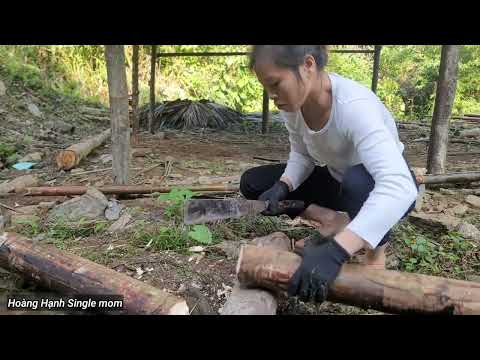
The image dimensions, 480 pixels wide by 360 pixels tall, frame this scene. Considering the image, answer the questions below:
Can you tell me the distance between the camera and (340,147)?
2.17 m

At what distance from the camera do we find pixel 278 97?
6.24 feet

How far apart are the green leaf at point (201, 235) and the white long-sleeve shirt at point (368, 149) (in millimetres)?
875

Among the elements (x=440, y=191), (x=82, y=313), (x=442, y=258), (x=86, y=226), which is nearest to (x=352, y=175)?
(x=442, y=258)

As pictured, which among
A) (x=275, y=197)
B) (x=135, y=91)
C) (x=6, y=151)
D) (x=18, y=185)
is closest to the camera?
(x=275, y=197)

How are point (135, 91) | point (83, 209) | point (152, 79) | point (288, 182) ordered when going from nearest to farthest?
point (288, 182) < point (83, 209) < point (135, 91) < point (152, 79)

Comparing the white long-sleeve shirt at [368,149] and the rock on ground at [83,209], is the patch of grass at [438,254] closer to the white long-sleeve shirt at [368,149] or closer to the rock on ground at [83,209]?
the white long-sleeve shirt at [368,149]

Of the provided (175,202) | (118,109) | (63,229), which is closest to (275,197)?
(175,202)

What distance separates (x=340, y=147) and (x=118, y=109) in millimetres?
2231

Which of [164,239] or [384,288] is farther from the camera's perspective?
[164,239]

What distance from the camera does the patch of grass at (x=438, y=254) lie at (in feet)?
8.70

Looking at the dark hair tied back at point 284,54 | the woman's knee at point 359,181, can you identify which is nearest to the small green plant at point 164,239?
the woman's knee at point 359,181

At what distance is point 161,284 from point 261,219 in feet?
3.59

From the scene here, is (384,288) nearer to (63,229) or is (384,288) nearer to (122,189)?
(63,229)

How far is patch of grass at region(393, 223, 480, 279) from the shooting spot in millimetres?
2652
